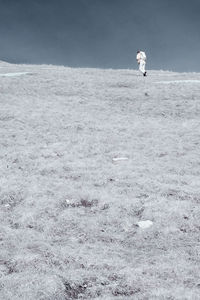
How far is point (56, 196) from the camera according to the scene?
11.0 m

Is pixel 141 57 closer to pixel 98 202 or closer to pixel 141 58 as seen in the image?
pixel 141 58

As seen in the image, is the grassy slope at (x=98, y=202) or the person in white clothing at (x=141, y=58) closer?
the grassy slope at (x=98, y=202)

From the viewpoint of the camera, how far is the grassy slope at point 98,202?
6.81m

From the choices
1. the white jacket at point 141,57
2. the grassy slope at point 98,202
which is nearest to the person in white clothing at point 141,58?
the white jacket at point 141,57

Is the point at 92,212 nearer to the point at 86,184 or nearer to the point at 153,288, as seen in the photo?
the point at 86,184

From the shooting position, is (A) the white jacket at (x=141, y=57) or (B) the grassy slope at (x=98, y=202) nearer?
(B) the grassy slope at (x=98, y=202)

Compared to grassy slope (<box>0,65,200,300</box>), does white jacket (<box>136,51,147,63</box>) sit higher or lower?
higher

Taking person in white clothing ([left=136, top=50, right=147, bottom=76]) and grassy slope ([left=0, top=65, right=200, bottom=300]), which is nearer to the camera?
grassy slope ([left=0, top=65, right=200, bottom=300])

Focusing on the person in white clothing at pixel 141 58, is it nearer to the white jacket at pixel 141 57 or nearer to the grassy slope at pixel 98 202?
the white jacket at pixel 141 57

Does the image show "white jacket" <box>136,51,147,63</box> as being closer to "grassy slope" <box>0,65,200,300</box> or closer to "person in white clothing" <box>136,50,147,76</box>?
"person in white clothing" <box>136,50,147,76</box>

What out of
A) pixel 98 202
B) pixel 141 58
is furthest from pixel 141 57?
pixel 98 202

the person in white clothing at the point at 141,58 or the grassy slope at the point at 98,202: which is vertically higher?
the person in white clothing at the point at 141,58

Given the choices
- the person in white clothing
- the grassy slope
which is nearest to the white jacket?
the person in white clothing

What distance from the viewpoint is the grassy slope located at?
6809 millimetres
